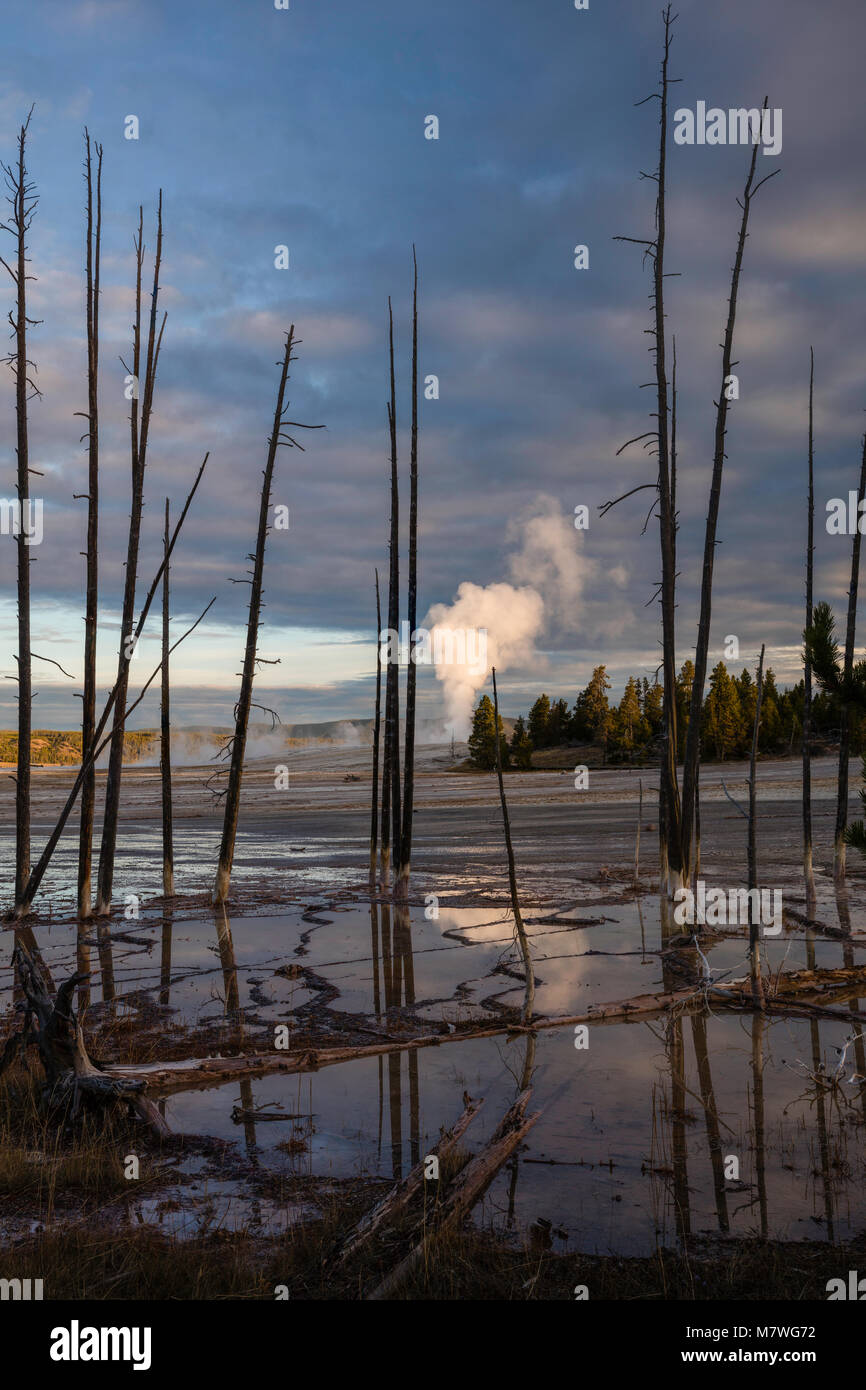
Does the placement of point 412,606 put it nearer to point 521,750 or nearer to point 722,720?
point 722,720

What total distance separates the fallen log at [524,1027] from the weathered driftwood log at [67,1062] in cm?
29

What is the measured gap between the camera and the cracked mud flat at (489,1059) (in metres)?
6.33

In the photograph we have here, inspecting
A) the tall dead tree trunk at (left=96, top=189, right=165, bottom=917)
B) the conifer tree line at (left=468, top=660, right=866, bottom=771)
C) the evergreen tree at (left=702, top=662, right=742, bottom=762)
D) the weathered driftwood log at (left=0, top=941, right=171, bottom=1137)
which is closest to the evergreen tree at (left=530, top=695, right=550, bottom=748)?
the conifer tree line at (left=468, top=660, right=866, bottom=771)

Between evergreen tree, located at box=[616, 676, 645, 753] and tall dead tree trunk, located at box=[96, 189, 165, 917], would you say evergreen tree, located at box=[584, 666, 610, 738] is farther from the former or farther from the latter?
tall dead tree trunk, located at box=[96, 189, 165, 917]

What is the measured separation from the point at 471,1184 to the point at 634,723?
87.7m

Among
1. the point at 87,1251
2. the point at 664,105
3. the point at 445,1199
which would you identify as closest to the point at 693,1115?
the point at 445,1199

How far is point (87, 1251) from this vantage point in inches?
213

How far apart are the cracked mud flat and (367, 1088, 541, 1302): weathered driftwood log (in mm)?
144

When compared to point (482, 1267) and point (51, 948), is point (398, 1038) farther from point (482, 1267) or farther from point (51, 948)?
point (51, 948)

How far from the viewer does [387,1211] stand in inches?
223

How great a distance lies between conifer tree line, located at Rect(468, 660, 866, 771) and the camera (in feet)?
281

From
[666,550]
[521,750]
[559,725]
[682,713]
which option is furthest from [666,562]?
[559,725]
